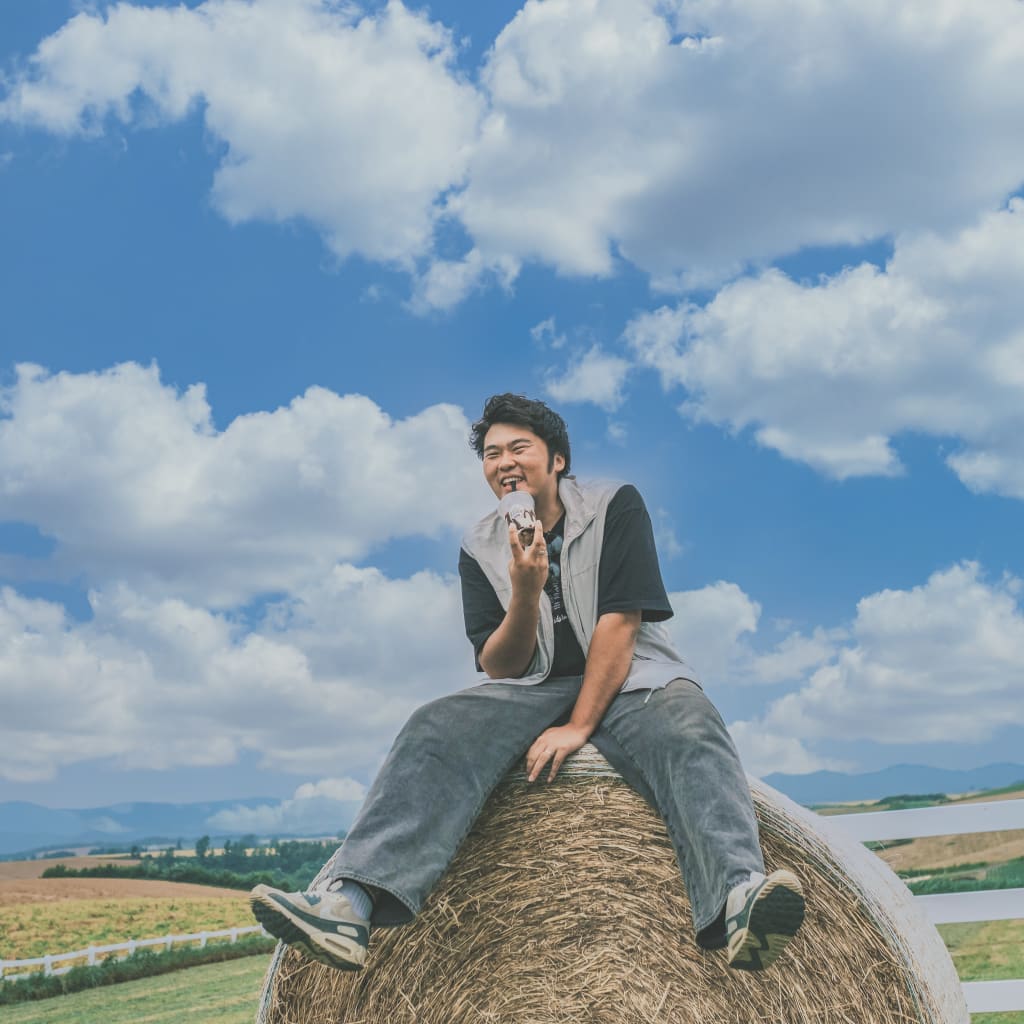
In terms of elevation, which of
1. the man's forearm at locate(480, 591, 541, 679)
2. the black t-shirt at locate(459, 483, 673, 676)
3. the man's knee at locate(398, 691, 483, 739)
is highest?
the black t-shirt at locate(459, 483, 673, 676)

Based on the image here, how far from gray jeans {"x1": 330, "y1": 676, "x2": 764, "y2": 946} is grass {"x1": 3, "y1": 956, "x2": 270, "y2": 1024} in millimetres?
5177

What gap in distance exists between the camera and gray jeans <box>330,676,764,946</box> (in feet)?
7.88

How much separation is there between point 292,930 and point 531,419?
1.56 m

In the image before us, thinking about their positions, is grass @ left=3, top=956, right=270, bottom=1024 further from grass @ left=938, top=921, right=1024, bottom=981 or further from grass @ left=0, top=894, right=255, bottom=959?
grass @ left=938, top=921, right=1024, bottom=981

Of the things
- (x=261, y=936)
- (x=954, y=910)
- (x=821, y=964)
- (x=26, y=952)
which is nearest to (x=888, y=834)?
(x=954, y=910)

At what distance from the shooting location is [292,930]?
2.29m

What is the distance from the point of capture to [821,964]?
8.75 ft

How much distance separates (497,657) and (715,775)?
735 mm

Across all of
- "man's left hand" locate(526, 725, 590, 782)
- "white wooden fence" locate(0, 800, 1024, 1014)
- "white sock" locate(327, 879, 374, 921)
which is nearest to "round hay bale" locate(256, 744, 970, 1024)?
"man's left hand" locate(526, 725, 590, 782)

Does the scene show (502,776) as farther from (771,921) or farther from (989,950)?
(989,950)

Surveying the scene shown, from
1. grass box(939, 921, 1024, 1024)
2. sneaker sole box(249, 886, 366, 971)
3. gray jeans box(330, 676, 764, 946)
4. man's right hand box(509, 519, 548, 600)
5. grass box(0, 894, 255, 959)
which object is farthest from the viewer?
grass box(0, 894, 255, 959)

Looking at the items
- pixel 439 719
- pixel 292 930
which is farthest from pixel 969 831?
pixel 292 930

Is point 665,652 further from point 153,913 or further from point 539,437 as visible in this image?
point 153,913

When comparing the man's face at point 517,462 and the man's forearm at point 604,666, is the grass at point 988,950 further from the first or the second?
the man's face at point 517,462
